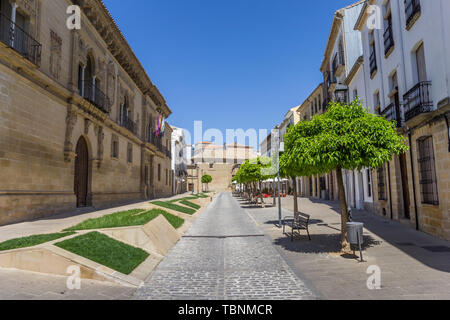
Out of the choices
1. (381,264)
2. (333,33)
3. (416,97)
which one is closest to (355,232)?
(381,264)

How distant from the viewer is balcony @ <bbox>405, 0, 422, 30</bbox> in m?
9.73

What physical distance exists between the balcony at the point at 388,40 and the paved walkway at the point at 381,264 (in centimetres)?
737

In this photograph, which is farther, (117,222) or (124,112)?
(124,112)

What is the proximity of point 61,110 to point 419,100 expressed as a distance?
14363 millimetres

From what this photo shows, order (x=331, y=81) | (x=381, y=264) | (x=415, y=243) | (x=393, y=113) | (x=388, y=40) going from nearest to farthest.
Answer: (x=381, y=264) < (x=415, y=243) < (x=393, y=113) < (x=388, y=40) < (x=331, y=81)

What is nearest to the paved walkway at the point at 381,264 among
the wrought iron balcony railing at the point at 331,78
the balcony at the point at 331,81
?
the balcony at the point at 331,81

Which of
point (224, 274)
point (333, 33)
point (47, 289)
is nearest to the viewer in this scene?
point (47, 289)

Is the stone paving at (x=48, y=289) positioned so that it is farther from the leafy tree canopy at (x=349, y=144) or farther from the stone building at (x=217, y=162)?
the stone building at (x=217, y=162)

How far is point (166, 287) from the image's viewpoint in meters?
5.06

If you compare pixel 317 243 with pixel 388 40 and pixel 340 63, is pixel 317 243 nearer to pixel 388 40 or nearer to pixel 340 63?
pixel 388 40

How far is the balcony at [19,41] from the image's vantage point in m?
10.3

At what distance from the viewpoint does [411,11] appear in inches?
408
